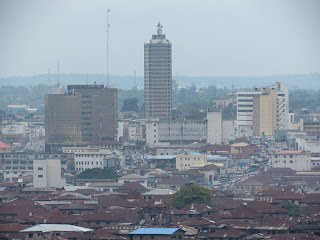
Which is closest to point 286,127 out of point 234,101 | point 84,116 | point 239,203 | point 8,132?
point 84,116

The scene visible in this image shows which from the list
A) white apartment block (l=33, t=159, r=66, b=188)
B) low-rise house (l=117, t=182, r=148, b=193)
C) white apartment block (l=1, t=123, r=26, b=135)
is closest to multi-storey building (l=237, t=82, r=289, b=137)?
white apartment block (l=1, t=123, r=26, b=135)

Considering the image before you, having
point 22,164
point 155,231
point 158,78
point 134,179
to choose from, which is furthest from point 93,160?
point 158,78

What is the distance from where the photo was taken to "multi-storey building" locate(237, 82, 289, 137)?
3959 inches

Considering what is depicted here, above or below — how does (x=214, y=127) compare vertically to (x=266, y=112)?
below

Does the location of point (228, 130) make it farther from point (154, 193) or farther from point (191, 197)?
point (191, 197)

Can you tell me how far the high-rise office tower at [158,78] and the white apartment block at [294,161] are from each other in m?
34.1

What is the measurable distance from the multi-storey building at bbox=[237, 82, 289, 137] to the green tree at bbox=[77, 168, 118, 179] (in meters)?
33.5

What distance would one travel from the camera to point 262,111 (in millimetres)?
100562

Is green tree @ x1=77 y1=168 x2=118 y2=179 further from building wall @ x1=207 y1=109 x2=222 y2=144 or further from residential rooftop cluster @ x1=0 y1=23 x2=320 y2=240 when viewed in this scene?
building wall @ x1=207 y1=109 x2=222 y2=144

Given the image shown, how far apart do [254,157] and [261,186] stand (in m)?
15.7

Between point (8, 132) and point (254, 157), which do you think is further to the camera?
point (8, 132)

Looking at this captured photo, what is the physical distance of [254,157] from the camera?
80125mm

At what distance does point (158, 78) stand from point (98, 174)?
41145 millimetres

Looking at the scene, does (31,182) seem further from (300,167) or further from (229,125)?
(229,125)
